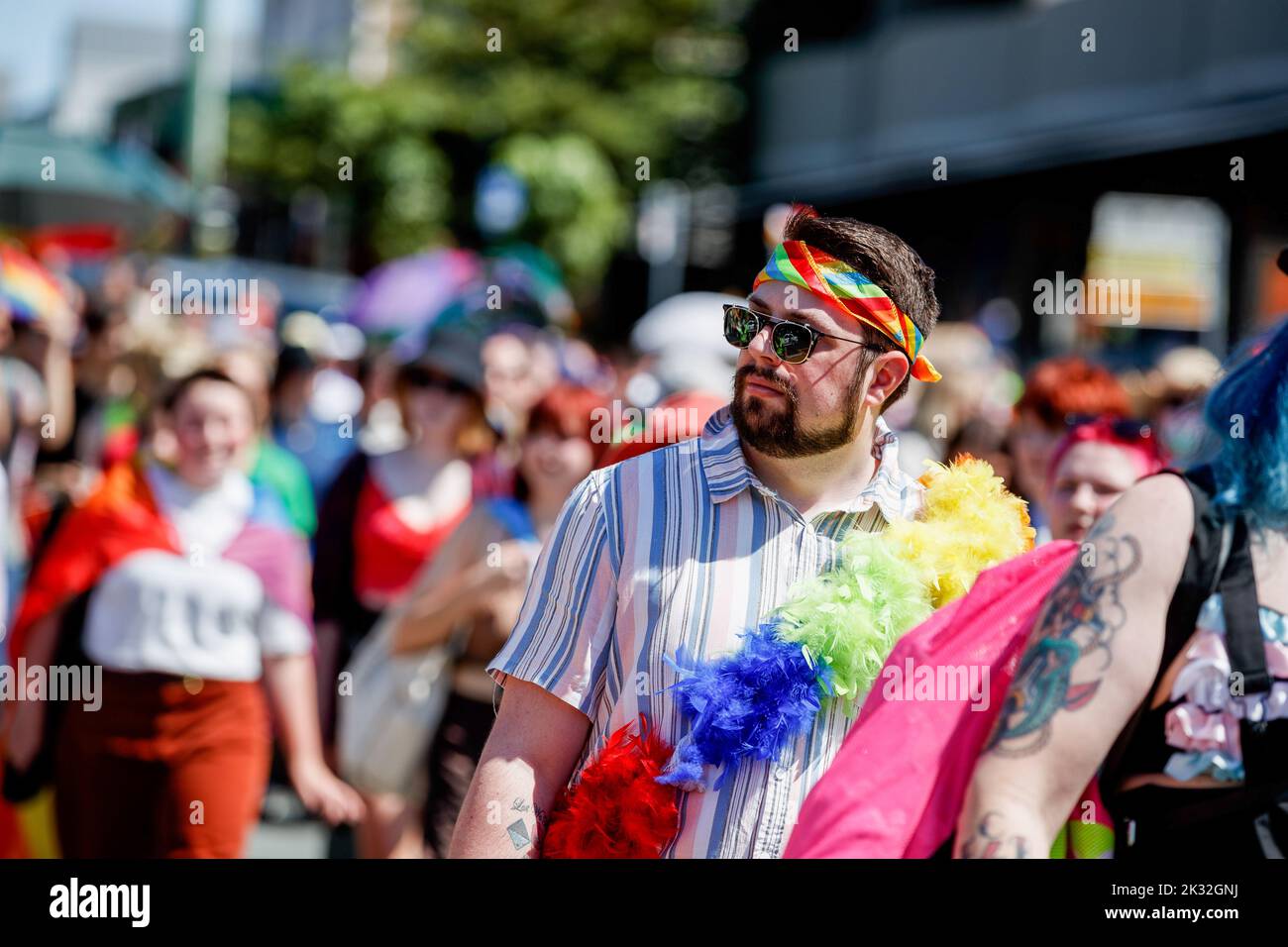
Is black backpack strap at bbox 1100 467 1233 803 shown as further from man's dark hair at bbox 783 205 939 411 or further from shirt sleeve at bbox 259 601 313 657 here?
shirt sleeve at bbox 259 601 313 657

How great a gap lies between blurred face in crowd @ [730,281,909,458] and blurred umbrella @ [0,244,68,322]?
5621mm

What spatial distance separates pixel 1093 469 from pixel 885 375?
1440mm

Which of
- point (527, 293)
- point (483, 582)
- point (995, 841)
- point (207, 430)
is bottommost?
point (995, 841)

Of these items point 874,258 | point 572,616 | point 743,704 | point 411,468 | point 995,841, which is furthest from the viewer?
point 411,468

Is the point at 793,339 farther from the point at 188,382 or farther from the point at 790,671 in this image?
the point at 188,382

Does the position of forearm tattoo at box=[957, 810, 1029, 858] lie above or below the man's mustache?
below

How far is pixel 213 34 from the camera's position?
13609mm

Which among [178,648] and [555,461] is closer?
[178,648]

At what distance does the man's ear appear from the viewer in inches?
118

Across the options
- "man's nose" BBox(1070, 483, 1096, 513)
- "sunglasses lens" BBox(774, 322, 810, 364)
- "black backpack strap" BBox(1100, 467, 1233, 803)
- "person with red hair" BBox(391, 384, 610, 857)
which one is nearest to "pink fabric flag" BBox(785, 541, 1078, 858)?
"black backpack strap" BBox(1100, 467, 1233, 803)

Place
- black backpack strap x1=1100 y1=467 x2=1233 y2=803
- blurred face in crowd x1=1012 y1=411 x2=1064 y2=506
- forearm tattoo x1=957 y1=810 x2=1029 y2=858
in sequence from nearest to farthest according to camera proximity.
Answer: forearm tattoo x1=957 y1=810 x2=1029 y2=858 → black backpack strap x1=1100 y1=467 x2=1233 y2=803 → blurred face in crowd x1=1012 y1=411 x2=1064 y2=506

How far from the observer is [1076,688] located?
2.21 meters

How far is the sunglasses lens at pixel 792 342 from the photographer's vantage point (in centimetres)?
290

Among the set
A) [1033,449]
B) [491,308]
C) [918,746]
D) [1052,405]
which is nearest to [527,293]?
[491,308]
